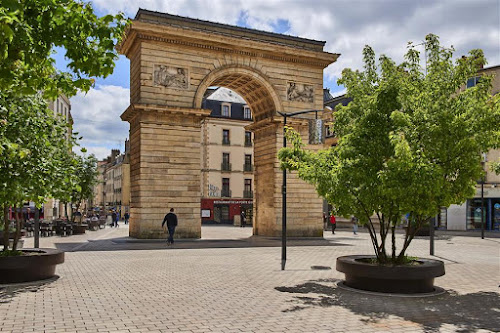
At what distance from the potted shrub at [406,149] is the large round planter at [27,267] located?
6746 millimetres

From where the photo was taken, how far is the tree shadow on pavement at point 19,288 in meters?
10.4

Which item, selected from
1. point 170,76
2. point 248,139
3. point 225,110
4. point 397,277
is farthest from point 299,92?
point 248,139

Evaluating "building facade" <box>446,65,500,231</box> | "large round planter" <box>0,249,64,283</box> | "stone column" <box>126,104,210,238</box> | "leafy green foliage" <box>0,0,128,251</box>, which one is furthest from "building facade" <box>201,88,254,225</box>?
"leafy green foliage" <box>0,0,128,251</box>

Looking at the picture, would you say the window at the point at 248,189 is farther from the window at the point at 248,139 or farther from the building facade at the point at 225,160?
→ the window at the point at 248,139

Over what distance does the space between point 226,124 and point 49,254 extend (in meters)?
47.5

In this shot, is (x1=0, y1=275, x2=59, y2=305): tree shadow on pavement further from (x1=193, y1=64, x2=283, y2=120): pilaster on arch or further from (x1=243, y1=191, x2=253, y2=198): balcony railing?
(x1=243, y1=191, x2=253, y2=198): balcony railing

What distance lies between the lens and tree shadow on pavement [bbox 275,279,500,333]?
863 cm

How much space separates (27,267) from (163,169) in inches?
603

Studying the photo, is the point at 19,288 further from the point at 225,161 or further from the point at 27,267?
the point at 225,161

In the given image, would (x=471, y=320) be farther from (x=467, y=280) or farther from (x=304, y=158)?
(x=304, y=158)

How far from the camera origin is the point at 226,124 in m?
59.4

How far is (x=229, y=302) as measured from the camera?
10000 mm

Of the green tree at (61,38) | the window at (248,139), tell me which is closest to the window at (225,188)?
the window at (248,139)

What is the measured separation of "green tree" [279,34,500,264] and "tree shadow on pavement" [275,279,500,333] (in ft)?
5.11
